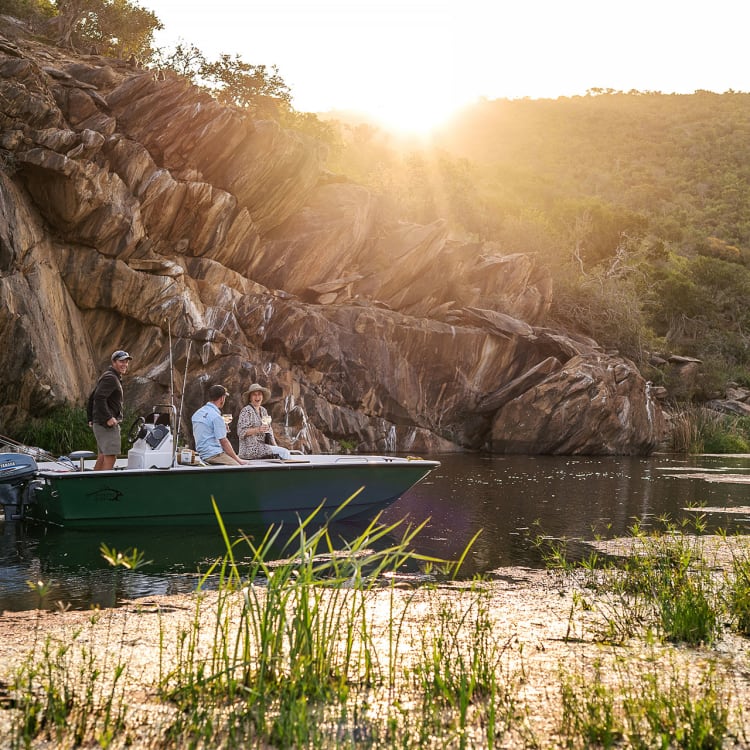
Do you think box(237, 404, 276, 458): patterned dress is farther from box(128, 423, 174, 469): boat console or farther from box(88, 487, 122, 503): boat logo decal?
box(88, 487, 122, 503): boat logo decal

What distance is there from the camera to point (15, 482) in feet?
39.9

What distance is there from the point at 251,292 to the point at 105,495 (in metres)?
19.1

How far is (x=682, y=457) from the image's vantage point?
31266mm

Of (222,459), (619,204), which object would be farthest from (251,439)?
(619,204)

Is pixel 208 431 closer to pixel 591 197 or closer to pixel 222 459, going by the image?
pixel 222 459

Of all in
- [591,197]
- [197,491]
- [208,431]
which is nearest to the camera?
[197,491]

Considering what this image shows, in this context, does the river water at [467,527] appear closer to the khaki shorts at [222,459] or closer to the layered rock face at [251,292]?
the khaki shorts at [222,459]

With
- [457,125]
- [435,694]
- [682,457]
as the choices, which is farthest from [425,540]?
[457,125]

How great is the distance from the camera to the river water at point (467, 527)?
8.38m

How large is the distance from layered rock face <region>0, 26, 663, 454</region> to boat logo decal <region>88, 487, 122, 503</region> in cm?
743

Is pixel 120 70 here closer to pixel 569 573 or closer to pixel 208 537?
pixel 208 537

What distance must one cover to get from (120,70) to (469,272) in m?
16.1

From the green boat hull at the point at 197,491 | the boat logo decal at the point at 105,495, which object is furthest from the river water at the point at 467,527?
the boat logo decal at the point at 105,495

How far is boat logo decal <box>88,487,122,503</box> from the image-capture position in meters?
11.7
